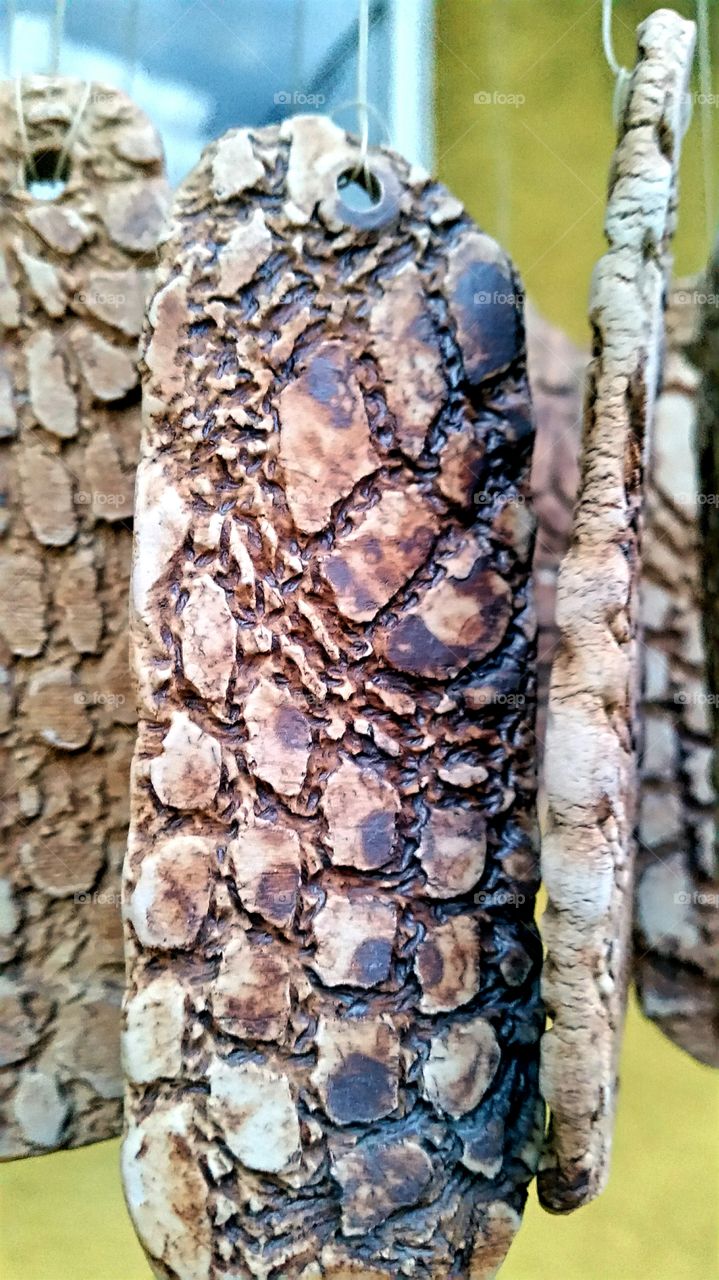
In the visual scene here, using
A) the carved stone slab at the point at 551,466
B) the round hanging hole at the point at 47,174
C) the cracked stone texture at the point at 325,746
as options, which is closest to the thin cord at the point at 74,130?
the round hanging hole at the point at 47,174

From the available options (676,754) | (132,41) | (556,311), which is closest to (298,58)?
(132,41)

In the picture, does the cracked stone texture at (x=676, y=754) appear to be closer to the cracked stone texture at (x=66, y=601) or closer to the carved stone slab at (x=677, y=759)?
the carved stone slab at (x=677, y=759)

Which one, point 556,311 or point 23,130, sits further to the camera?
point 556,311

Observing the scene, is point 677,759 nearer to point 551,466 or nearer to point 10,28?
point 551,466

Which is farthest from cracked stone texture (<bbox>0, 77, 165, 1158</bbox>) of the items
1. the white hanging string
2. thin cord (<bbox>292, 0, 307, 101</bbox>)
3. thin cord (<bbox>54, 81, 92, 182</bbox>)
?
the white hanging string

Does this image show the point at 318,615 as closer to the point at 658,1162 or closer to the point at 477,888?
the point at 477,888

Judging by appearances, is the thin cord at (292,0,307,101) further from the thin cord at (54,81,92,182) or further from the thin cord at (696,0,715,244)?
the thin cord at (696,0,715,244)
